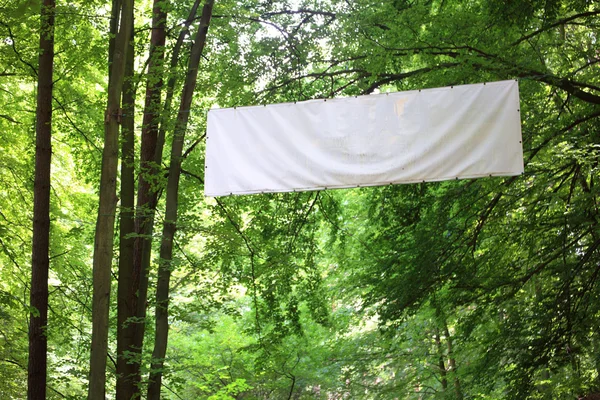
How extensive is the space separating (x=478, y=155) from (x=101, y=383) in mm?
3362

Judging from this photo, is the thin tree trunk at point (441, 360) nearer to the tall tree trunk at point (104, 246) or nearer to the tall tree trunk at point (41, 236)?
the tall tree trunk at point (41, 236)

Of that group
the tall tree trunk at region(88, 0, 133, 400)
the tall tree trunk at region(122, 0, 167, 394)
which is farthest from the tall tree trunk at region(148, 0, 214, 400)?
the tall tree trunk at region(88, 0, 133, 400)

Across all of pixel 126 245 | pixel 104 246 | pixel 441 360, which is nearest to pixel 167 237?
pixel 126 245

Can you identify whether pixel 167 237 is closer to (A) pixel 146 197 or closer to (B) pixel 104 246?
(A) pixel 146 197

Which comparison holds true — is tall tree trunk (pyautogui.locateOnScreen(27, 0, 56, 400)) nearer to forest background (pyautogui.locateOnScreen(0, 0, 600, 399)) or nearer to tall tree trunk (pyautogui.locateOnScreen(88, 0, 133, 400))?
forest background (pyautogui.locateOnScreen(0, 0, 600, 399))

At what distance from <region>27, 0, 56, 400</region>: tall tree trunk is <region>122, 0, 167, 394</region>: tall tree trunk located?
920 mm

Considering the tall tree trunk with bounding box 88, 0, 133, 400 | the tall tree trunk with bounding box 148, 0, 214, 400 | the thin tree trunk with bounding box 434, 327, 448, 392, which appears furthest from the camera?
the thin tree trunk with bounding box 434, 327, 448, 392

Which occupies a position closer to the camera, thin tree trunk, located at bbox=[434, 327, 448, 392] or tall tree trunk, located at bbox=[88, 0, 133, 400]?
tall tree trunk, located at bbox=[88, 0, 133, 400]

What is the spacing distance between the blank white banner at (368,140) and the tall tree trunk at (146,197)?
6.23 feet

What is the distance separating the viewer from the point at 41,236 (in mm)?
7641

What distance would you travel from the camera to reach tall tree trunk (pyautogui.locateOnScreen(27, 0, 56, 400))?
297 inches

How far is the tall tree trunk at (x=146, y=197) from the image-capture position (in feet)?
24.9

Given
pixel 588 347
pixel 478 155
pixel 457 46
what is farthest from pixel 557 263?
pixel 478 155

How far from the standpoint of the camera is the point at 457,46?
23.9ft
